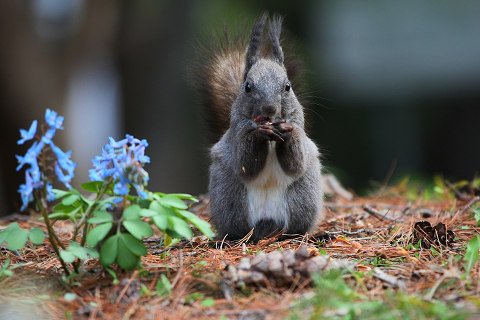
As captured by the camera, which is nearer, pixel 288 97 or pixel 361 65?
pixel 288 97

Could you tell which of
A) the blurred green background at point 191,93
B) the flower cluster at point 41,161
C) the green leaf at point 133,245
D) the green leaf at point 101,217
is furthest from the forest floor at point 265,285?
the blurred green background at point 191,93

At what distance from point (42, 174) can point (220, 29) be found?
1.96m

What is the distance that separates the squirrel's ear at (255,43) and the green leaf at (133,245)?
1450 mm

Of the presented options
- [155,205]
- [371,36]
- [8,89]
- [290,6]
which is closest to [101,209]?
[155,205]

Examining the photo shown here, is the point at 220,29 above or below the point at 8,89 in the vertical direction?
above

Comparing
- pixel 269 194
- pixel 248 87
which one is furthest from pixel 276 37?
pixel 269 194

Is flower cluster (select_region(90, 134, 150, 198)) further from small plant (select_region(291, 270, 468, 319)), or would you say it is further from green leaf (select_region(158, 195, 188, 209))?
small plant (select_region(291, 270, 468, 319))

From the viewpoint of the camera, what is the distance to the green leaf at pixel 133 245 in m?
2.33

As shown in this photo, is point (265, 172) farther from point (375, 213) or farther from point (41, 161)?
point (41, 161)

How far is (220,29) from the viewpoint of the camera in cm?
402

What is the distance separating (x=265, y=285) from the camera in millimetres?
2369

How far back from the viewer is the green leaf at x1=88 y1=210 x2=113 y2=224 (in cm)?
232

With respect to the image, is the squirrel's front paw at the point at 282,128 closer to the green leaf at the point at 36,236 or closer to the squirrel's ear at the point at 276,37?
the squirrel's ear at the point at 276,37

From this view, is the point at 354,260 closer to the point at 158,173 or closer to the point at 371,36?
the point at 158,173
